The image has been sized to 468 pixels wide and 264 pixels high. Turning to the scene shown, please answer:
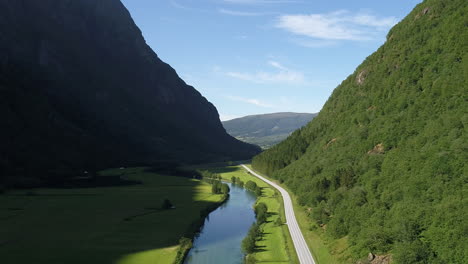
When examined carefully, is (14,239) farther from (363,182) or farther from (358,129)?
(358,129)

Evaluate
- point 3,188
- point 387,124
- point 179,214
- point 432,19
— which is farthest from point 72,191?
point 432,19

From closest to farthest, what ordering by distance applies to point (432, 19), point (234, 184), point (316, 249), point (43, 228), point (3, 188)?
point (316, 249) → point (43, 228) → point (432, 19) → point (3, 188) → point (234, 184)

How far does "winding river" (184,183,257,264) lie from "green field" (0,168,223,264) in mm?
4845

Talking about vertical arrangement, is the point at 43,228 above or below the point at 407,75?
below

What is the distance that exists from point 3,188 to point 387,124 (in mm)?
145892

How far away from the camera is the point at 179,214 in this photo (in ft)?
363

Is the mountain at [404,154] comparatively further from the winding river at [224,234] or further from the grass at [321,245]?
the winding river at [224,234]

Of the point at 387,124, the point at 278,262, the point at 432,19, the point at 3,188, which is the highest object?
the point at 432,19

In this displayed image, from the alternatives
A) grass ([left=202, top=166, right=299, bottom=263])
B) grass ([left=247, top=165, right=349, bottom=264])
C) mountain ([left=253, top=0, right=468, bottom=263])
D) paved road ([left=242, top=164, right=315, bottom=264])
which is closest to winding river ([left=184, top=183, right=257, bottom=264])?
grass ([left=202, top=166, right=299, bottom=263])

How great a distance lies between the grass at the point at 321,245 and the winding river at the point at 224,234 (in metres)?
15.7

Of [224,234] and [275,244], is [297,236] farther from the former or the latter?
[224,234]

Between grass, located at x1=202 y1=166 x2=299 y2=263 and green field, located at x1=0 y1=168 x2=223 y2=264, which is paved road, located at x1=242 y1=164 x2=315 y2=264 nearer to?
grass, located at x1=202 y1=166 x2=299 y2=263

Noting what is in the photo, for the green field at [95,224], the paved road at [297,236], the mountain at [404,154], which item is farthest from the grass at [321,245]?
the green field at [95,224]

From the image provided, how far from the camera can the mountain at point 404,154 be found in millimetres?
58312
